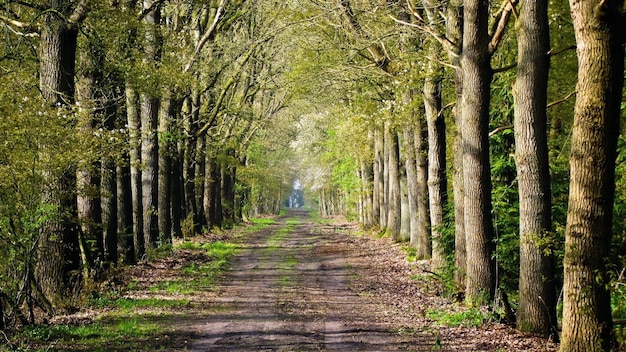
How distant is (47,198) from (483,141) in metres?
7.82

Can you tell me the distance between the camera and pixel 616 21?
6488 millimetres

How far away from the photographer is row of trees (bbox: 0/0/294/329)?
9.85 metres

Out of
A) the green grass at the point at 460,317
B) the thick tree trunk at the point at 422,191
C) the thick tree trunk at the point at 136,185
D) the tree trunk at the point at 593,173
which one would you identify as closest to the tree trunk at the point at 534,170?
the green grass at the point at 460,317

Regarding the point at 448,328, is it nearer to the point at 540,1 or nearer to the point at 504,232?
the point at 504,232

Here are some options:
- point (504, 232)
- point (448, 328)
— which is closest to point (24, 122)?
point (448, 328)

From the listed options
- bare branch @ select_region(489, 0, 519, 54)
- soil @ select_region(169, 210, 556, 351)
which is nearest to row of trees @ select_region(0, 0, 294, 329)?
soil @ select_region(169, 210, 556, 351)

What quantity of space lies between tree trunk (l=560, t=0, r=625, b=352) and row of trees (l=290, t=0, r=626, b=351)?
0.04 ft

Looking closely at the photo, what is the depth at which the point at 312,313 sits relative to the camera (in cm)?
1217

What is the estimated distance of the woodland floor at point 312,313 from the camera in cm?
947

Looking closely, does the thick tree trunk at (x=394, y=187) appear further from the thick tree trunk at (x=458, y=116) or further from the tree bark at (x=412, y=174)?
the thick tree trunk at (x=458, y=116)

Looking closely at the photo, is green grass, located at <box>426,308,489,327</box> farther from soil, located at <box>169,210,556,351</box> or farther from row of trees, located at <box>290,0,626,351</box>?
row of trees, located at <box>290,0,626,351</box>

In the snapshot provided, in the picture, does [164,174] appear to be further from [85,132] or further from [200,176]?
[85,132]

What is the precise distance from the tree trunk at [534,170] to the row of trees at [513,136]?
0.02m

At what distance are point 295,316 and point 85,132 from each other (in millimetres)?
5063
